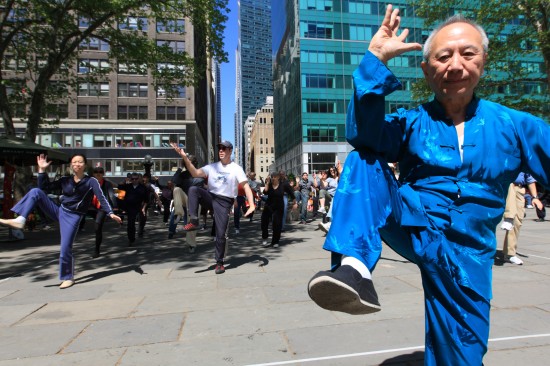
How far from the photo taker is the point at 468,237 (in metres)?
1.55

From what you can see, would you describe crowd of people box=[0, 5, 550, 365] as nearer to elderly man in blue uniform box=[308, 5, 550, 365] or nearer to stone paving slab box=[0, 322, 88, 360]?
elderly man in blue uniform box=[308, 5, 550, 365]

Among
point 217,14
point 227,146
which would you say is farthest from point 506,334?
point 217,14

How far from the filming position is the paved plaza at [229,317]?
2771mm

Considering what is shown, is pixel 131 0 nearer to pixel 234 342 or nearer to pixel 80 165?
pixel 80 165

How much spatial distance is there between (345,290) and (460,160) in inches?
28.7

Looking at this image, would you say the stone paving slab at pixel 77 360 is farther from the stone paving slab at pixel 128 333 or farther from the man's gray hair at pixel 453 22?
the man's gray hair at pixel 453 22

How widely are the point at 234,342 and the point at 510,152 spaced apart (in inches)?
94.3

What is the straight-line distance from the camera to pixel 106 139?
1884 inches

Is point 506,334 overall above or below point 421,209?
below

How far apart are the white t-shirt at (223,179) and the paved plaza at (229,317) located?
4.15 feet

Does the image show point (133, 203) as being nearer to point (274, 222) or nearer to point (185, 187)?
point (185, 187)

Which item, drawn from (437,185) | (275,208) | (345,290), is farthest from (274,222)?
(345,290)

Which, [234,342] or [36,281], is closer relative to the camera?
[234,342]

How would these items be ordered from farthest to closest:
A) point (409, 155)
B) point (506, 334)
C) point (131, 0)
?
point (131, 0)
point (506, 334)
point (409, 155)
